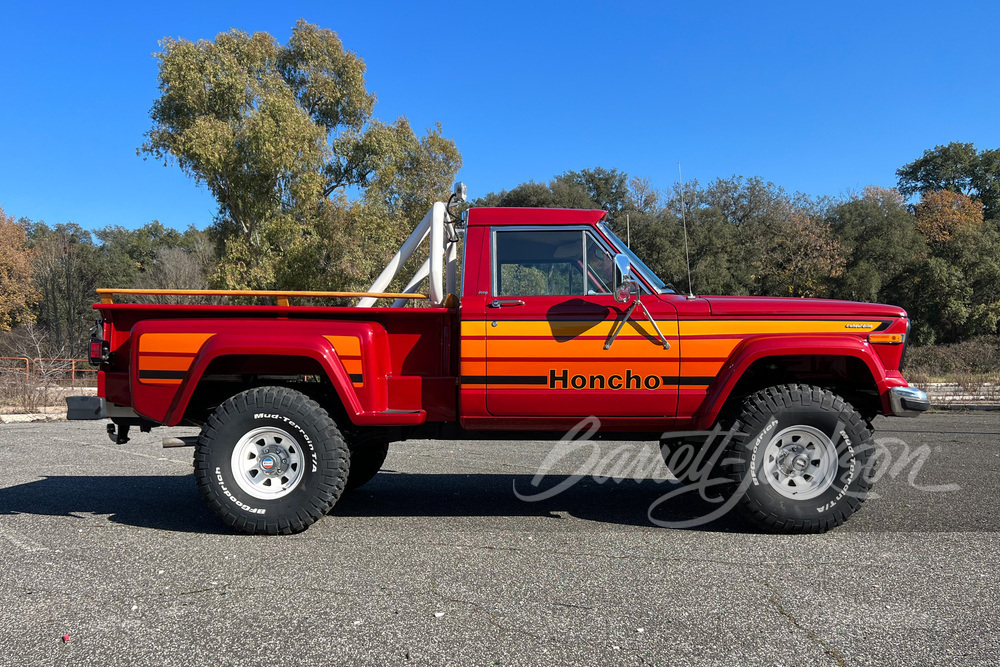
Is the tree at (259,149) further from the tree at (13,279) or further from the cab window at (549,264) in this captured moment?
the tree at (13,279)

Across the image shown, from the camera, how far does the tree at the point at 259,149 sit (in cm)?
2164

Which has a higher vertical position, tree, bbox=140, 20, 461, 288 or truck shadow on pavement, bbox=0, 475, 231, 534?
tree, bbox=140, 20, 461, 288

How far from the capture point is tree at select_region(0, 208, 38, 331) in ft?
139

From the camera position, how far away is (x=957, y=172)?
211ft

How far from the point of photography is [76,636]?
9.84ft

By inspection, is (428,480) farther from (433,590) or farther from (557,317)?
(433,590)

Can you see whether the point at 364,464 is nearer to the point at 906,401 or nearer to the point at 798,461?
the point at 798,461

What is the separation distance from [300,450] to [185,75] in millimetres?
22356

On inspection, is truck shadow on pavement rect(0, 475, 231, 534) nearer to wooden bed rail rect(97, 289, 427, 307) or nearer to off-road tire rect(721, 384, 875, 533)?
wooden bed rail rect(97, 289, 427, 307)

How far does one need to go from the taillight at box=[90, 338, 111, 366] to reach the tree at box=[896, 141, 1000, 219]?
69.5 meters

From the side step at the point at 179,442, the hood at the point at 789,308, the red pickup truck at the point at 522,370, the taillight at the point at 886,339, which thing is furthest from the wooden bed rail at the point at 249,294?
the taillight at the point at 886,339

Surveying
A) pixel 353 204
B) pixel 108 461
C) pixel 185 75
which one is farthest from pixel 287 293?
pixel 185 75

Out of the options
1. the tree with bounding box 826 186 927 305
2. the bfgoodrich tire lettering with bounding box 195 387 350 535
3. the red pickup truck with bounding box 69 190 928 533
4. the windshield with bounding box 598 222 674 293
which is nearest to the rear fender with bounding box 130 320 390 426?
the red pickup truck with bounding box 69 190 928 533

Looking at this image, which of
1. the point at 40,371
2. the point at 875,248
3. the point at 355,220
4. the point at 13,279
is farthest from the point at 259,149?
the point at 875,248
